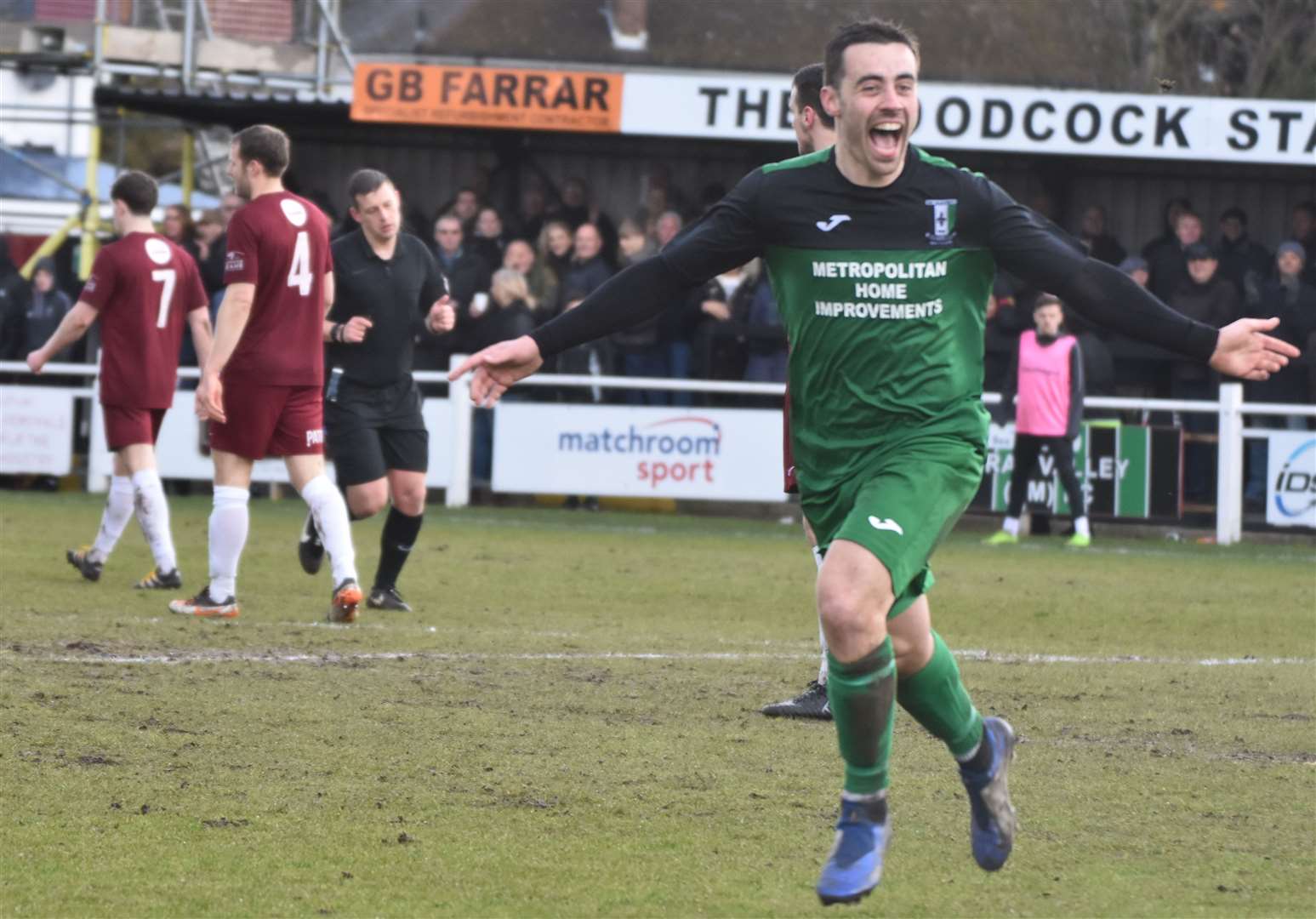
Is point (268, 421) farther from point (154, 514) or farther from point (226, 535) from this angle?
point (154, 514)

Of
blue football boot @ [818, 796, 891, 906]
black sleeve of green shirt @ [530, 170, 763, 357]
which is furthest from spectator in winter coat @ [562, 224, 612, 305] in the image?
blue football boot @ [818, 796, 891, 906]

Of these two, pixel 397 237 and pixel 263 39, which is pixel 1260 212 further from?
pixel 397 237

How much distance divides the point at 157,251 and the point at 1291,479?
30.5 ft

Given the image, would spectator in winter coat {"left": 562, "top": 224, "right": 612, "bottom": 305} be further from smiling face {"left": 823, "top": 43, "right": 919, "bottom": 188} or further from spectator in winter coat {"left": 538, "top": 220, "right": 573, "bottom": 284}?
smiling face {"left": 823, "top": 43, "right": 919, "bottom": 188}

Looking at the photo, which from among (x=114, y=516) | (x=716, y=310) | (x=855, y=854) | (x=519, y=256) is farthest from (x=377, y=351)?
(x=716, y=310)

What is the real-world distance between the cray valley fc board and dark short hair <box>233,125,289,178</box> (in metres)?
8.37

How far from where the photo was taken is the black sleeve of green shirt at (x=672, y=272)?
5234 mm

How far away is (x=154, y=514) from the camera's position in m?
11.2

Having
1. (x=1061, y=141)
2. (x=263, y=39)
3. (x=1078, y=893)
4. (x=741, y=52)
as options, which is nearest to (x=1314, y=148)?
(x=1061, y=141)

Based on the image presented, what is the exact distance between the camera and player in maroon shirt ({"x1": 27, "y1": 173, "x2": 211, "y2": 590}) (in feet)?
36.9

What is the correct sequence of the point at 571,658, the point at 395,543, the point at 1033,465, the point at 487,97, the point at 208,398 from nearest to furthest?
1. the point at 571,658
2. the point at 208,398
3. the point at 395,543
4. the point at 1033,465
5. the point at 487,97

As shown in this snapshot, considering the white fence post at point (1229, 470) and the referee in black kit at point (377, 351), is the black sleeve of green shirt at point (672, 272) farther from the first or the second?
the white fence post at point (1229, 470)

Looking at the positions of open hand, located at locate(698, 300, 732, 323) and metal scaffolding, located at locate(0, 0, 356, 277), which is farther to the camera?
metal scaffolding, located at locate(0, 0, 356, 277)

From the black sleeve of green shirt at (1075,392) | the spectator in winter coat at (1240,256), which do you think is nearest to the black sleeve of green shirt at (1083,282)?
the black sleeve of green shirt at (1075,392)
